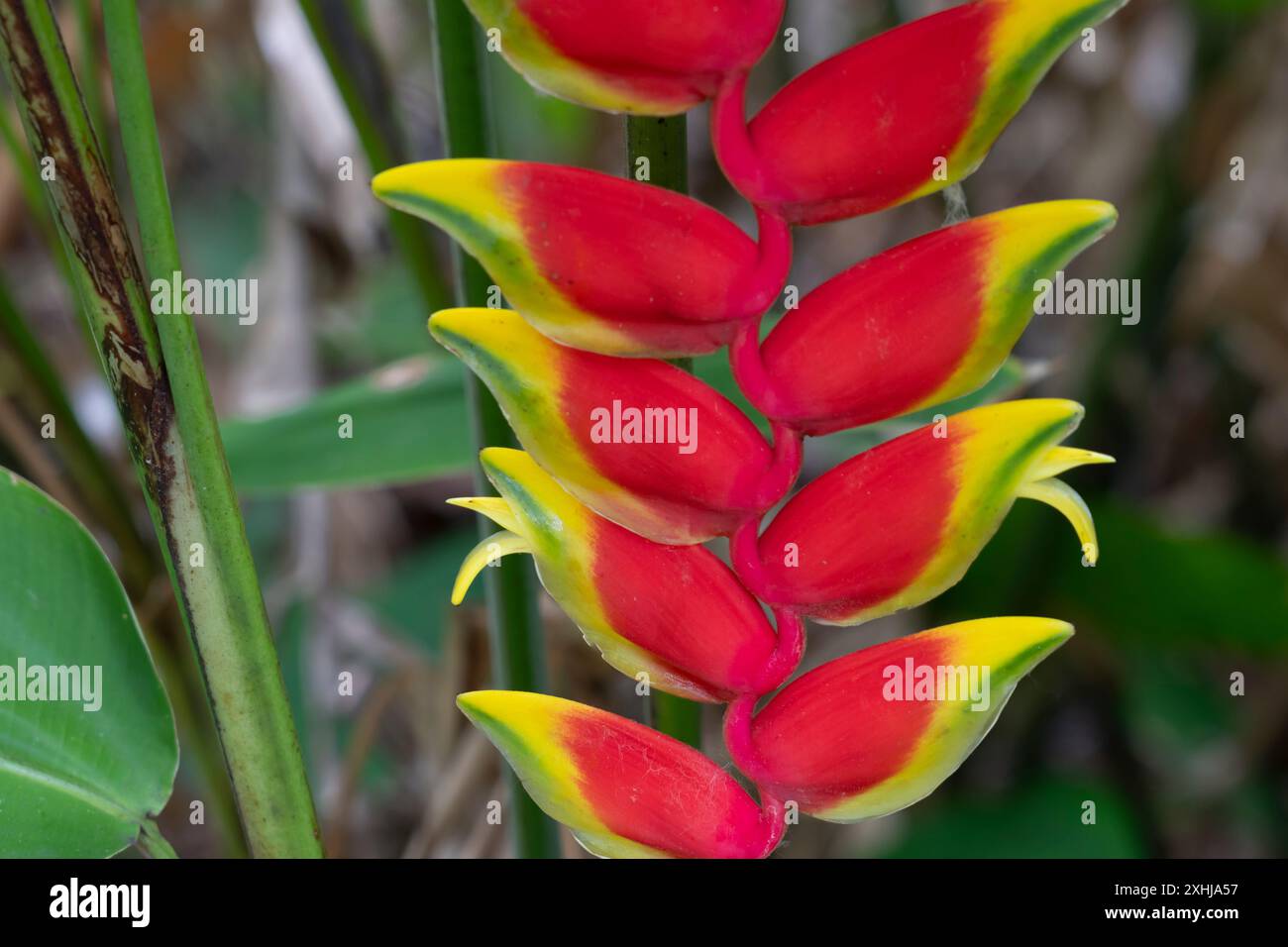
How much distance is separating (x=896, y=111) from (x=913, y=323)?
42mm

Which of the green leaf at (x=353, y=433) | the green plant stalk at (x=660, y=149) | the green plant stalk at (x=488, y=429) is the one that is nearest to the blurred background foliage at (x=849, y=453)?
the green leaf at (x=353, y=433)

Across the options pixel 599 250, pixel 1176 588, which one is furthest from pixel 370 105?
pixel 1176 588

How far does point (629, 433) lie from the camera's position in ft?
0.87

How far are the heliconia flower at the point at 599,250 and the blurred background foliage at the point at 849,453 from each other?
286 millimetres

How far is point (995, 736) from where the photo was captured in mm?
991

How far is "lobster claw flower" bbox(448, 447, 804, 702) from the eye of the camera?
10.9 inches

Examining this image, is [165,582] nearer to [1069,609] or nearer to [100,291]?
[100,291]

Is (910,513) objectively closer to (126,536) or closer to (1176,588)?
(126,536)

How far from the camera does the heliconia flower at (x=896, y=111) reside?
0.81ft

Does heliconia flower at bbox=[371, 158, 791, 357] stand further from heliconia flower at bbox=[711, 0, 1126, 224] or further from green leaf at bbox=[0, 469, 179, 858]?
green leaf at bbox=[0, 469, 179, 858]

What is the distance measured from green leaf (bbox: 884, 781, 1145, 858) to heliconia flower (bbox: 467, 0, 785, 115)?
0.73 metres

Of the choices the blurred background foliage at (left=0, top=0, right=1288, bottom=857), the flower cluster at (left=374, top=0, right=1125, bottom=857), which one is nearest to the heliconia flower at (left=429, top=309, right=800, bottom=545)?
the flower cluster at (left=374, top=0, right=1125, bottom=857)
